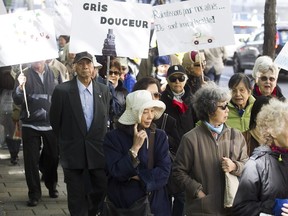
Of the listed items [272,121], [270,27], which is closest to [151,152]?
[272,121]

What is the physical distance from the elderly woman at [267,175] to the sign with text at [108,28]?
3889 millimetres

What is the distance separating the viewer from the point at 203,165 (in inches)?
A: 246

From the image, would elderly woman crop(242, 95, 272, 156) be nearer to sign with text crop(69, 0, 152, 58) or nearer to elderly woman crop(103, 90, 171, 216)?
elderly woman crop(103, 90, 171, 216)

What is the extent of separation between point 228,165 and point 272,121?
125cm

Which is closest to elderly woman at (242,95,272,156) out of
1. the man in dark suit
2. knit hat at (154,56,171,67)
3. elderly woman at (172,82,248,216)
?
elderly woman at (172,82,248,216)

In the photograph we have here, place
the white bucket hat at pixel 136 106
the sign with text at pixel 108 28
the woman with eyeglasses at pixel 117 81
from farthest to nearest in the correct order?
1. the woman with eyeglasses at pixel 117 81
2. the sign with text at pixel 108 28
3. the white bucket hat at pixel 136 106

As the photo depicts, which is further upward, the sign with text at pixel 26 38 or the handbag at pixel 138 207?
the sign with text at pixel 26 38

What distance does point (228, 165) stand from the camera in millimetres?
6145

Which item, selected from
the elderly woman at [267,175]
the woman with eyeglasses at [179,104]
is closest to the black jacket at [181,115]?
the woman with eyeglasses at [179,104]

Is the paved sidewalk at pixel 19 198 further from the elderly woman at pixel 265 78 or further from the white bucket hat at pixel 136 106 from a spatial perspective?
the white bucket hat at pixel 136 106

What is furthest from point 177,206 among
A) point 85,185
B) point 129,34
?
point 129,34

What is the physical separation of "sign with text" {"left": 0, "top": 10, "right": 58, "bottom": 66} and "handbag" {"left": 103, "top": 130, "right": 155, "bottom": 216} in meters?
2.89

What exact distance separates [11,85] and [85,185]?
4.04m

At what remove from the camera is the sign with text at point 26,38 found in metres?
8.87
